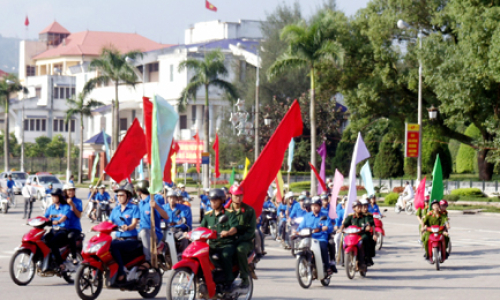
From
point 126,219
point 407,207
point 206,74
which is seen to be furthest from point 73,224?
point 206,74

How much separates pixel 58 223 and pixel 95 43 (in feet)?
333

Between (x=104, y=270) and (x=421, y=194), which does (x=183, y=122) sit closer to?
(x=421, y=194)

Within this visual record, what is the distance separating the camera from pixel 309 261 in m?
12.7

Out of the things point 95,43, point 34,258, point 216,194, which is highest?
point 95,43

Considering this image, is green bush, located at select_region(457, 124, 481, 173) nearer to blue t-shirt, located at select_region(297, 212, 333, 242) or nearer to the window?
the window

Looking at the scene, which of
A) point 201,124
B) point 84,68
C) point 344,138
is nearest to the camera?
point 344,138

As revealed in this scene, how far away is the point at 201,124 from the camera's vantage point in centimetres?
7175

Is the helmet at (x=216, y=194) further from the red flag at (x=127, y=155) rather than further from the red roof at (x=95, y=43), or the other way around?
the red roof at (x=95, y=43)

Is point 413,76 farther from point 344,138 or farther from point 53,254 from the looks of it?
point 53,254

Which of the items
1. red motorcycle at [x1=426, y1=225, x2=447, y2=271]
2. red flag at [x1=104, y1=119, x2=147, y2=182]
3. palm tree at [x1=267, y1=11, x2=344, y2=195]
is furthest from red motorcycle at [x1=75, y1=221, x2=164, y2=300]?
palm tree at [x1=267, y1=11, x2=344, y2=195]

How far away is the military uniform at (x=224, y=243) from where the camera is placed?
9.96m

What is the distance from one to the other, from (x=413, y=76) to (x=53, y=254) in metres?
31.6

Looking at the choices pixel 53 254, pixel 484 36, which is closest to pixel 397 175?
pixel 484 36

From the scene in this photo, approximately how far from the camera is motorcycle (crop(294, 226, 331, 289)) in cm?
1262
